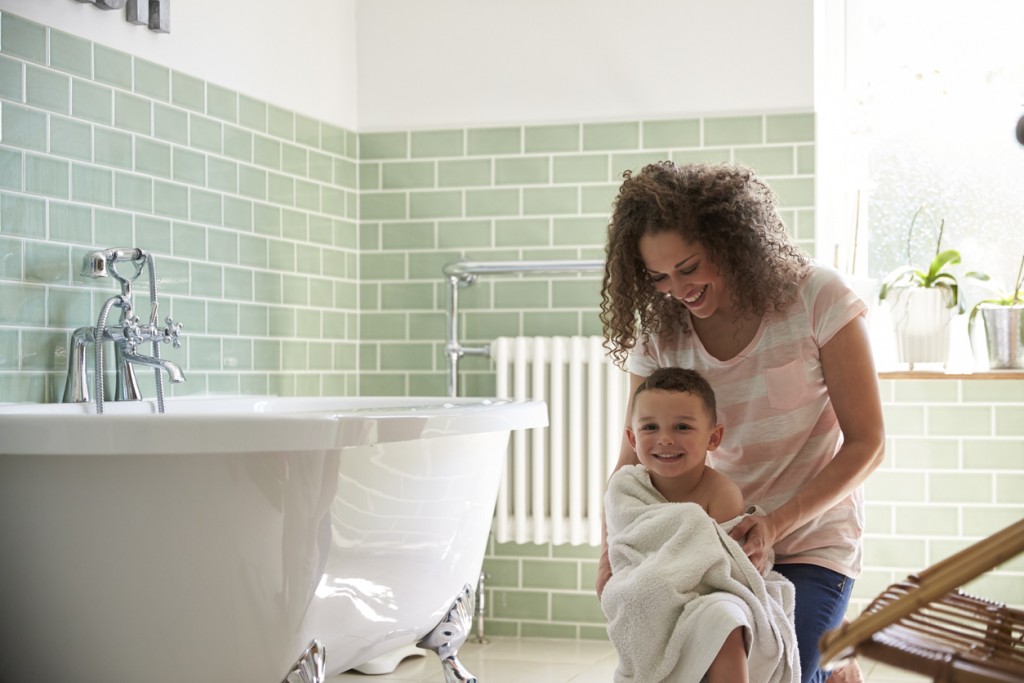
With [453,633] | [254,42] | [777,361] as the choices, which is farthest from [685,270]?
[254,42]

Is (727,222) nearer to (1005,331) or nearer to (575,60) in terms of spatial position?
(1005,331)

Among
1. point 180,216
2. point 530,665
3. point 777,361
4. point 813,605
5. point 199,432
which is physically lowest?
point 530,665

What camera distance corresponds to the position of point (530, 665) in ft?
11.7

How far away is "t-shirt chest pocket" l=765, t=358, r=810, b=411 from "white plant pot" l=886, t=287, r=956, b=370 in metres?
1.65

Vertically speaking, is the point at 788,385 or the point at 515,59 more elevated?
the point at 515,59

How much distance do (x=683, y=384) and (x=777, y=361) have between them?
20cm

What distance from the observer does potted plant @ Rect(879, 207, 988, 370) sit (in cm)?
360

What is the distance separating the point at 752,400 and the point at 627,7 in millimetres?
2061

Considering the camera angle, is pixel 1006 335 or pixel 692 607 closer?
pixel 692 607

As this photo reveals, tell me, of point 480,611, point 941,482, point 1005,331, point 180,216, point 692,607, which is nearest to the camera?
point 692,607

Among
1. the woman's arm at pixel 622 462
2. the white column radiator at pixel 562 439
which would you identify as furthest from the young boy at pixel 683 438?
the white column radiator at pixel 562 439

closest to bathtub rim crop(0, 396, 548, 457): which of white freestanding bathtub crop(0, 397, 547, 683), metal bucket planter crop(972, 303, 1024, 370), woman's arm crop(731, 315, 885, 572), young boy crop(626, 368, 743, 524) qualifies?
white freestanding bathtub crop(0, 397, 547, 683)

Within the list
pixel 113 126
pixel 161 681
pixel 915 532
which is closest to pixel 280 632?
pixel 161 681

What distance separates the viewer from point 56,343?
280 centimetres
